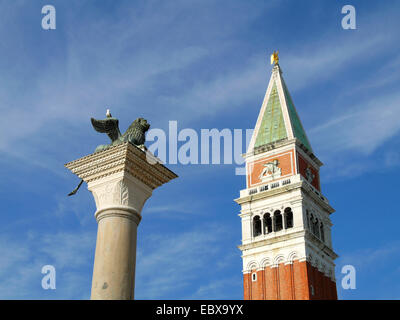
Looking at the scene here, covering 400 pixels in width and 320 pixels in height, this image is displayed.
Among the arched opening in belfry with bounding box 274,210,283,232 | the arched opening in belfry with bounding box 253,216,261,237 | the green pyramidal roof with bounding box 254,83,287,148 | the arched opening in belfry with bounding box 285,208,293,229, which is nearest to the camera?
the arched opening in belfry with bounding box 285,208,293,229

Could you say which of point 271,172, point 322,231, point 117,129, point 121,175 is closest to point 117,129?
point 117,129

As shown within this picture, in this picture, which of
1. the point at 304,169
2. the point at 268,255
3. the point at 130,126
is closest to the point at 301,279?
the point at 268,255

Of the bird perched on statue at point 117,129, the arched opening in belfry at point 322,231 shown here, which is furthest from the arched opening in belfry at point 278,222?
the bird perched on statue at point 117,129

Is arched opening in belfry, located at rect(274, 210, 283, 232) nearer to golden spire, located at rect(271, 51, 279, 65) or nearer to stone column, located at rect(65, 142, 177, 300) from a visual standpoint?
golden spire, located at rect(271, 51, 279, 65)

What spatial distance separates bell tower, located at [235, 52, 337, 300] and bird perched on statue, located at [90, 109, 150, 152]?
4442cm

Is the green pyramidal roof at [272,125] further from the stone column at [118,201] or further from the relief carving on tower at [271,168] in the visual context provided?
the stone column at [118,201]

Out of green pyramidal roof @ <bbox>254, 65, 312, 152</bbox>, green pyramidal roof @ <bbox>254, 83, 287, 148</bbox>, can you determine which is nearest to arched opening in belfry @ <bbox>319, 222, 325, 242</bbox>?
green pyramidal roof @ <bbox>254, 65, 312, 152</bbox>

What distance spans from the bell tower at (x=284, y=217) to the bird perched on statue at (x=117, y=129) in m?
44.4

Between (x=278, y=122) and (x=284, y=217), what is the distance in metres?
10.7

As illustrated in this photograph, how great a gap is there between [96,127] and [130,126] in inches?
25.2

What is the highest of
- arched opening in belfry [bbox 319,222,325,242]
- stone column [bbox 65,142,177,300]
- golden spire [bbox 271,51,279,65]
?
golden spire [bbox 271,51,279,65]

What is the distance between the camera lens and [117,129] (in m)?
12.1

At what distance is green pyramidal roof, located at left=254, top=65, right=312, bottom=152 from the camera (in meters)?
62.2

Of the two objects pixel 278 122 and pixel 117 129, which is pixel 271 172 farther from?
pixel 117 129
